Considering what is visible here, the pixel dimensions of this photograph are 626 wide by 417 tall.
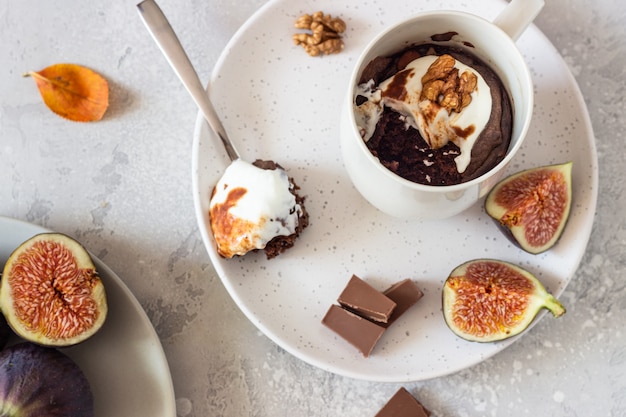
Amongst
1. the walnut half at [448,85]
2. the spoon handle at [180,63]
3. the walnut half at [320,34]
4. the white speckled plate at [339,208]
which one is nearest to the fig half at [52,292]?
the white speckled plate at [339,208]

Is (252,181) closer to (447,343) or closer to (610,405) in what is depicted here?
(447,343)

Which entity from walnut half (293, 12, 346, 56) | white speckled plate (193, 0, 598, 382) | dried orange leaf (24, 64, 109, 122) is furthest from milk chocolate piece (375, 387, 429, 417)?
dried orange leaf (24, 64, 109, 122)

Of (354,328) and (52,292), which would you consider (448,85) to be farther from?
(52,292)

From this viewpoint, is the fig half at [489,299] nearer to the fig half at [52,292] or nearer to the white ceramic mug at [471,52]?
the white ceramic mug at [471,52]

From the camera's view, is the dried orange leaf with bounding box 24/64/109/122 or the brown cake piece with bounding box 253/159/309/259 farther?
the dried orange leaf with bounding box 24/64/109/122

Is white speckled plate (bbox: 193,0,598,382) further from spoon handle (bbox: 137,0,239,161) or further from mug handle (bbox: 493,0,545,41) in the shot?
mug handle (bbox: 493,0,545,41)

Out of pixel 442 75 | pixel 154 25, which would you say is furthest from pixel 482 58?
pixel 154 25
